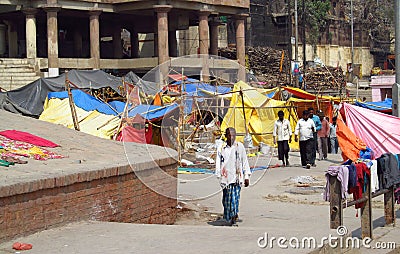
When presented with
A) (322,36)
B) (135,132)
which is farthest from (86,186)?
(322,36)

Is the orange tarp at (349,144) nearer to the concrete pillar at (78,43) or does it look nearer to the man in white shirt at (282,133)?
the man in white shirt at (282,133)

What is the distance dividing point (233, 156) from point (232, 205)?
74cm

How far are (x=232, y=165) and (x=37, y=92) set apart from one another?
1734cm

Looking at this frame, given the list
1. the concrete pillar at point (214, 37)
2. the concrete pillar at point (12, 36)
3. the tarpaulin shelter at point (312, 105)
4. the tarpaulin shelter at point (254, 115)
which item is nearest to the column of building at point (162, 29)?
the concrete pillar at point (214, 37)

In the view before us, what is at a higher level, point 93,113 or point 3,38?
point 3,38

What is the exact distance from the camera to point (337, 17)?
59062 millimetres

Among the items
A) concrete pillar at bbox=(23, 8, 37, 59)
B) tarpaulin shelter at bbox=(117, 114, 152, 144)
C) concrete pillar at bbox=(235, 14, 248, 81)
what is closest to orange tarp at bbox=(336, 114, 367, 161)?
tarpaulin shelter at bbox=(117, 114, 152, 144)

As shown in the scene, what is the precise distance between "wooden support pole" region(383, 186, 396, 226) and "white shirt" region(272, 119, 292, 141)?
8071 millimetres

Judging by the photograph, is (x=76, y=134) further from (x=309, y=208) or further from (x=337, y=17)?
(x=337, y=17)

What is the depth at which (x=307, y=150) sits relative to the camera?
1712cm

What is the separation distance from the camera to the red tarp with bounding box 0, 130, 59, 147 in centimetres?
1015

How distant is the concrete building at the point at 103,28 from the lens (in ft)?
117

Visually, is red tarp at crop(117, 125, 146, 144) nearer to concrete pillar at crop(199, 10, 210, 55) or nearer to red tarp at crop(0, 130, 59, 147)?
red tarp at crop(0, 130, 59, 147)

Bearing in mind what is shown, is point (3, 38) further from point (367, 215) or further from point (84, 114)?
point (367, 215)
